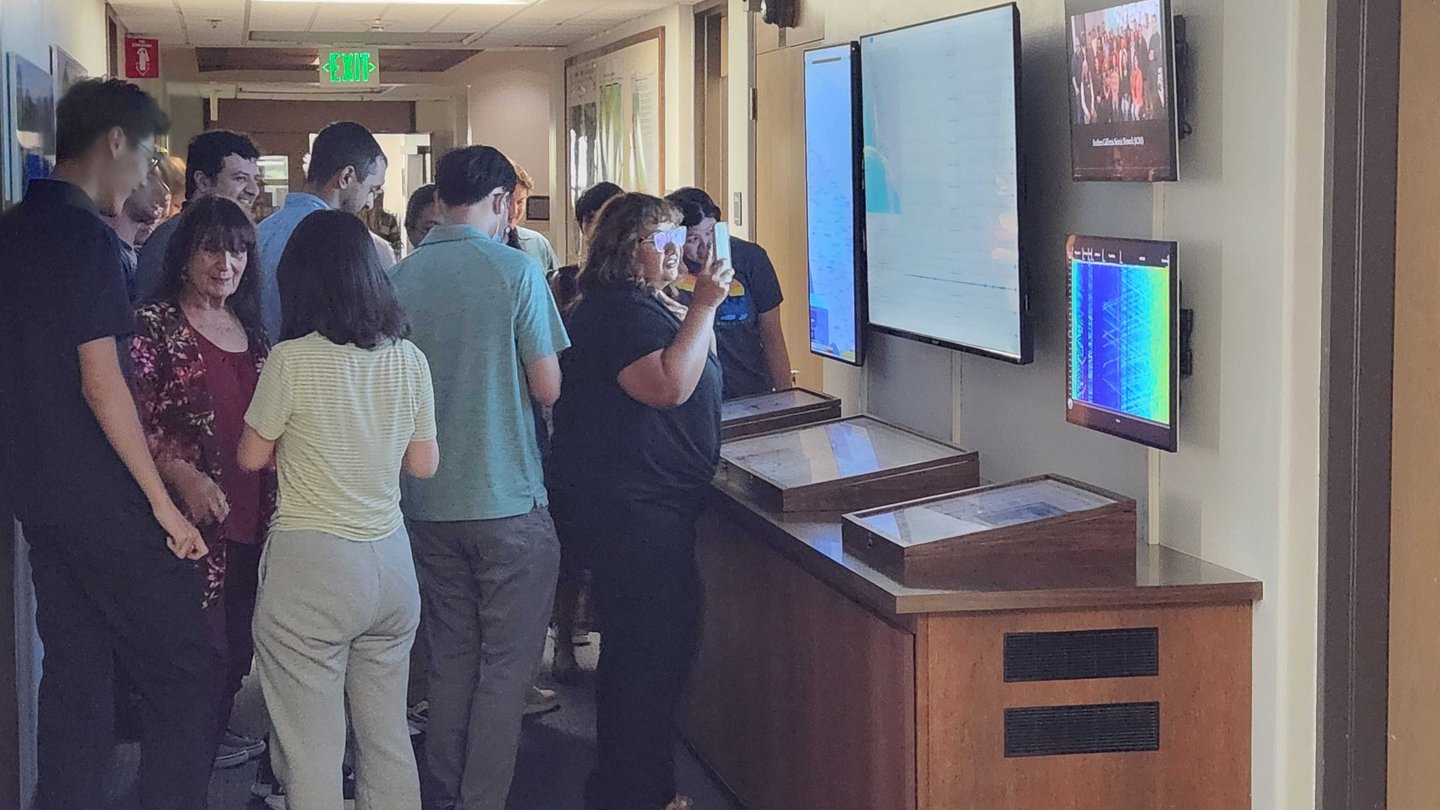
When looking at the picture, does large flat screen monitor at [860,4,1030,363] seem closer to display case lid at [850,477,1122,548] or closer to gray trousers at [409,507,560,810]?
display case lid at [850,477,1122,548]

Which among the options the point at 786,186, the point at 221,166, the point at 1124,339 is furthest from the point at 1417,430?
the point at 786,186

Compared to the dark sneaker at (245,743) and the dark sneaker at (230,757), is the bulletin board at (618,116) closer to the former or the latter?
the dark sneaker at (245,743)

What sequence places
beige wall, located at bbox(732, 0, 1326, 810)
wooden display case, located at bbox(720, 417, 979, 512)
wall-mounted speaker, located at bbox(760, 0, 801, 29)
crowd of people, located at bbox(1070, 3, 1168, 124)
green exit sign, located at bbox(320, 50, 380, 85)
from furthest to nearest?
green exit sign, located at bbox(320, 50, 380, 85), wall-mounted speaker, located at bbox(760, 0, 801, 29), wooden display case, located at bbox(720, 417, 979, 512), crowd of people, located at bbox(1070, 3, 1168, 124), beige wall, located at bbox(732, 0, 1326, 810)

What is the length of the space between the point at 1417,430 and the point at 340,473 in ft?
5.96

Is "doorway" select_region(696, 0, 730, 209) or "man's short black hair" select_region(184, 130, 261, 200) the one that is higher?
"doorway" select_region(696, 0, 730, 209)

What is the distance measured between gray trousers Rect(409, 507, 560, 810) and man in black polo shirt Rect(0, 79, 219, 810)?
0.49 meters

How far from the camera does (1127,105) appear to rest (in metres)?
2.88

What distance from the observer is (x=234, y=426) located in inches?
134

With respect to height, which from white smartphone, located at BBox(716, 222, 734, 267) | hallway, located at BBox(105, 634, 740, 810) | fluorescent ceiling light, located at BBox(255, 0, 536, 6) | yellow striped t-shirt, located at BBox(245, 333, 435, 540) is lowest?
hallway, located at BBox(105, 634, 740, 810)

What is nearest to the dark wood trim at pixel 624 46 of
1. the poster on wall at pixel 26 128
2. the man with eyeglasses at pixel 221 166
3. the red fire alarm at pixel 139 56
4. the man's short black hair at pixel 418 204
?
the red fire alarm at pixel 139 56

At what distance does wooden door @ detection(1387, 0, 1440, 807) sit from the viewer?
2.43 m

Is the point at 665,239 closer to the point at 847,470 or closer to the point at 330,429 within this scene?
the point at 847,470

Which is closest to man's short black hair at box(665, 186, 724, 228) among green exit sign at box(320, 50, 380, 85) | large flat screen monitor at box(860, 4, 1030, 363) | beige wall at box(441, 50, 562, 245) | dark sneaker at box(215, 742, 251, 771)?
large flat screen monitor at box(860, 4, 1030, 363)

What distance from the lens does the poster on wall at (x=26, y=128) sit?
127 inches
